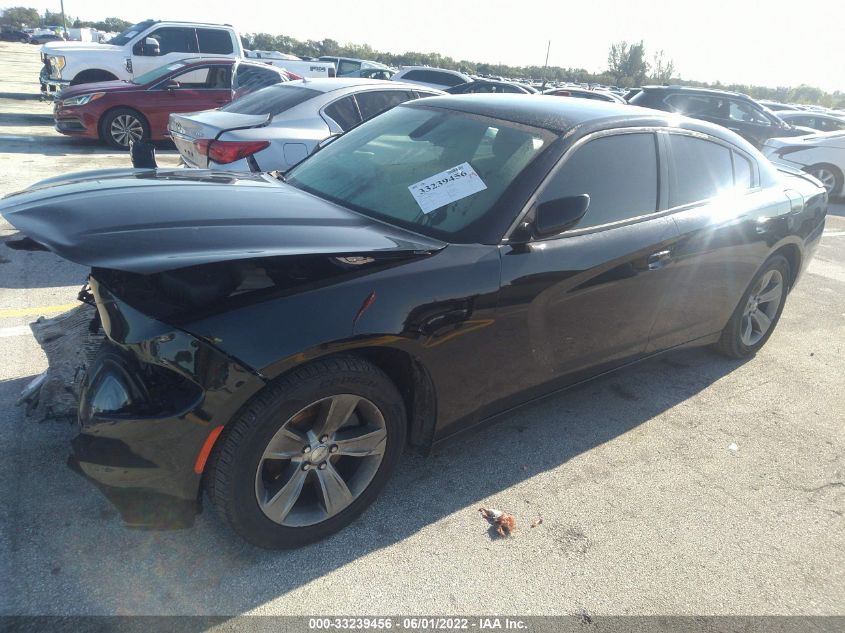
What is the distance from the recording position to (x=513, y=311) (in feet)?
9.26

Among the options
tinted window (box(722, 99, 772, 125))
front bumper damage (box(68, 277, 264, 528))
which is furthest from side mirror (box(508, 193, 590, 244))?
tinted window (box(722, 99, 772, 125))

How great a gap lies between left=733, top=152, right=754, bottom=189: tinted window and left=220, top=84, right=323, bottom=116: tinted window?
436 centimetres

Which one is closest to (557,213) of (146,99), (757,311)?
(757,311)

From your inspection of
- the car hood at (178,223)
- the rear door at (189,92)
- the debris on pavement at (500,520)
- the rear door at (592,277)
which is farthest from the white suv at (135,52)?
the debris on pavement at (500,520)

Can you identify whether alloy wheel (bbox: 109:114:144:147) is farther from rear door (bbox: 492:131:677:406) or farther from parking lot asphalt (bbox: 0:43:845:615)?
rear door (bbox: 492:131:677:406)

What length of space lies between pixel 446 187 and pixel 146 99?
979 cm

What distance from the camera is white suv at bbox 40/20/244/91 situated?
13.1 m

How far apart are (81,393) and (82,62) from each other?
527 inches

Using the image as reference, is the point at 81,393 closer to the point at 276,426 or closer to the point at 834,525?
the point at 276,426

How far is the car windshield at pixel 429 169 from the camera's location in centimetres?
291

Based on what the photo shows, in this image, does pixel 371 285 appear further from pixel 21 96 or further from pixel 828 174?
pixel 21 96

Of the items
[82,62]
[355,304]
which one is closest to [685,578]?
[355,304]

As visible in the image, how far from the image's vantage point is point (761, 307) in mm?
4742

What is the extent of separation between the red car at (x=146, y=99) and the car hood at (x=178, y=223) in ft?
29.0
